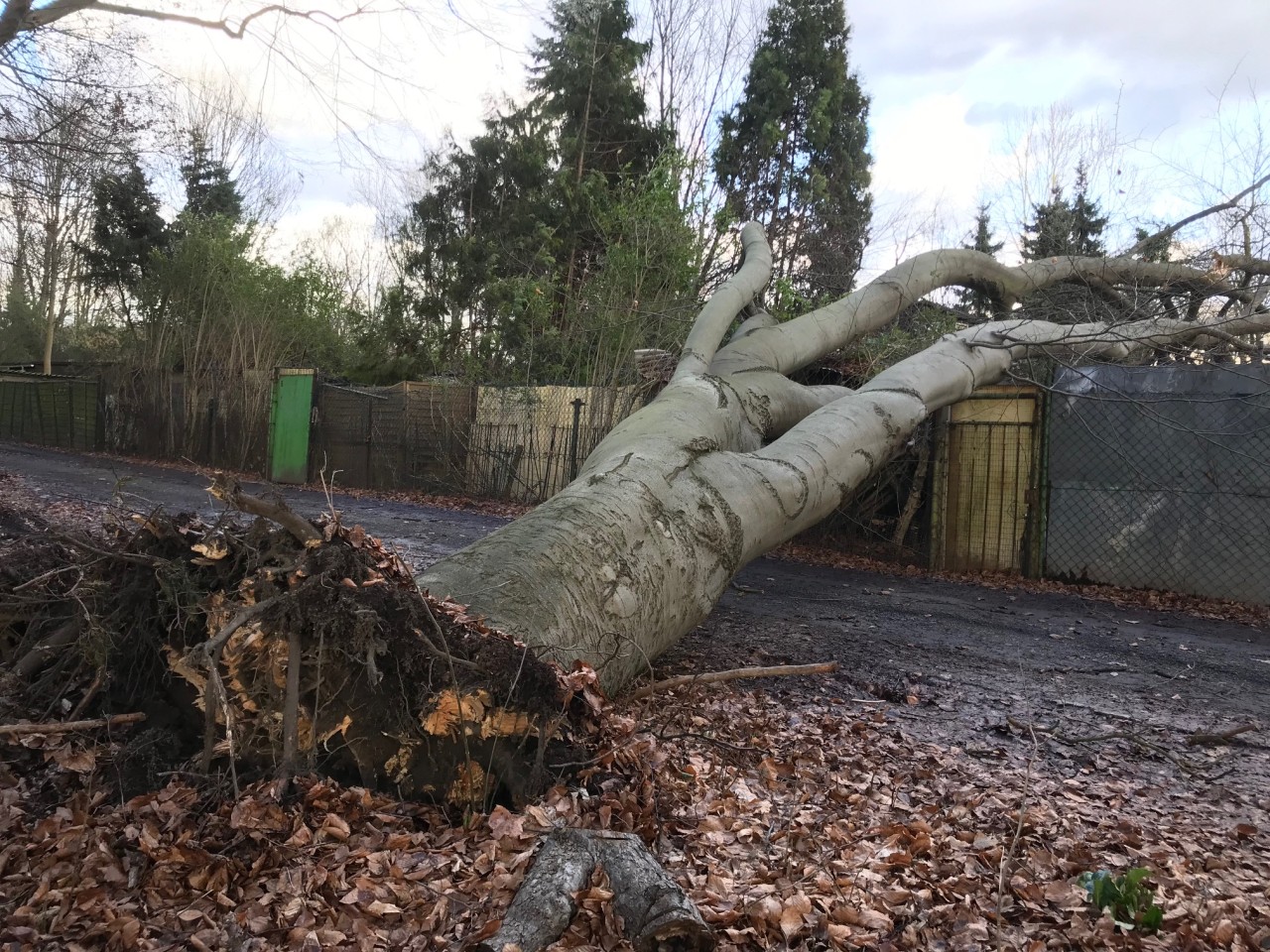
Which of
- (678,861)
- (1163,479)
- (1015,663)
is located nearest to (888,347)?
(1163,479)

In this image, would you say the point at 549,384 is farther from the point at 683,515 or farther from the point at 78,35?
the point at 683,515

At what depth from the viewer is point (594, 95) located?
2000 centimetres

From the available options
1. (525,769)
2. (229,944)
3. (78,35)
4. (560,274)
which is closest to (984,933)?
(525,769)

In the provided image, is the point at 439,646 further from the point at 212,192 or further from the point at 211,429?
the point at 212,192

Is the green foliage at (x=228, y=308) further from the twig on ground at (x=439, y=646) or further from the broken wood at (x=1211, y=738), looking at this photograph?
the broken wood at (x=1211, y=738)

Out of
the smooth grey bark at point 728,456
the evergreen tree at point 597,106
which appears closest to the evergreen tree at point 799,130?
the evergreen tree at point 597,106

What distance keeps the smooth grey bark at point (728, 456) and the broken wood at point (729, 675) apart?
0.37 feet

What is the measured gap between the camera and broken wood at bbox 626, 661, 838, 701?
388 centimetres

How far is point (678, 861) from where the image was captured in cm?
250

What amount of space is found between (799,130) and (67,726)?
2262cm

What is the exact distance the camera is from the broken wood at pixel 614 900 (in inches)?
81.4

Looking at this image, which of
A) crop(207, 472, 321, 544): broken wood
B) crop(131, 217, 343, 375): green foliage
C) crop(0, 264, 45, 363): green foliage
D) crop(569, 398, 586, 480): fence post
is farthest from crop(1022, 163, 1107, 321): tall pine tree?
crop(0, 264, 45, 363): green foliage

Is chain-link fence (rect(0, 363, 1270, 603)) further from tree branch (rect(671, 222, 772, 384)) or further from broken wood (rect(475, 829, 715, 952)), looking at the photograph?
broken wood (rect(475, 829, 715, 952))

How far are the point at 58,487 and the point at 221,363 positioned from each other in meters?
8.35
